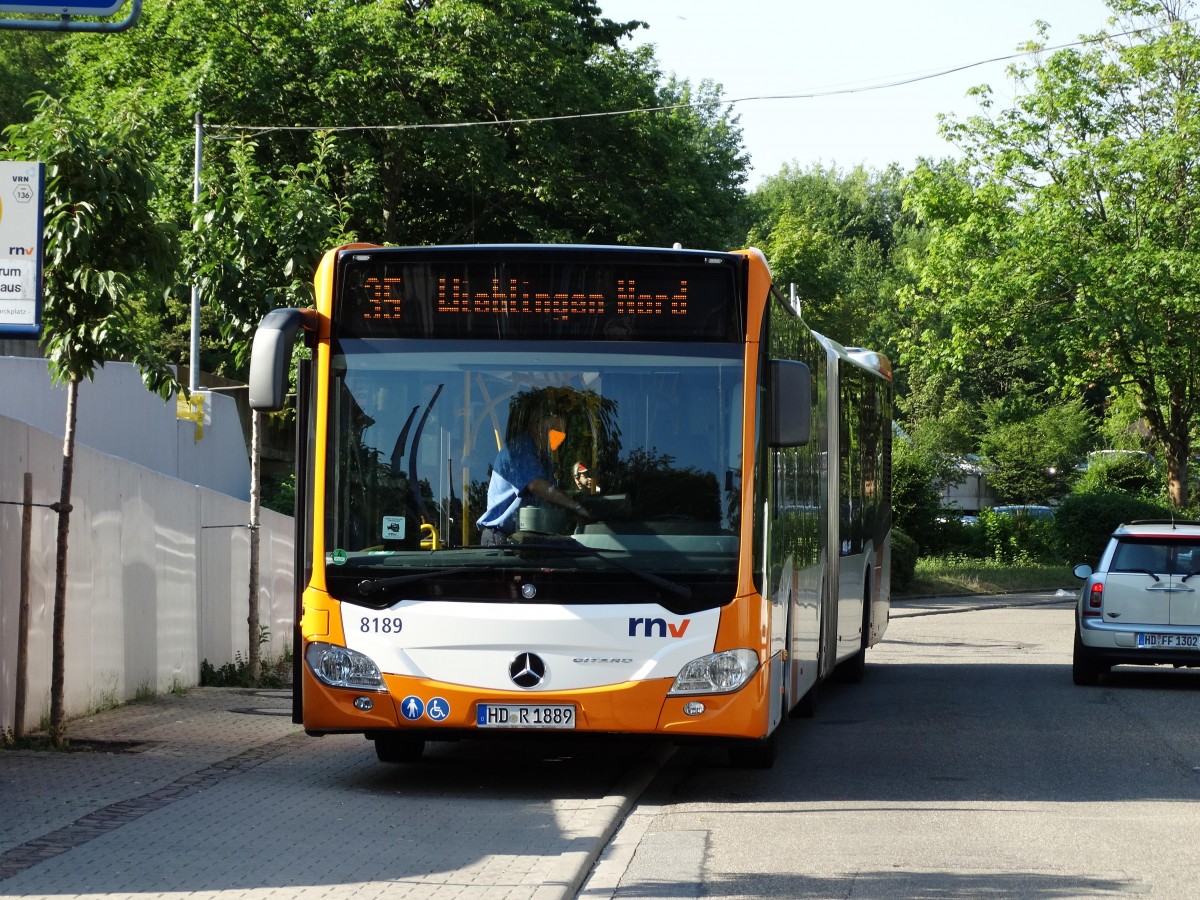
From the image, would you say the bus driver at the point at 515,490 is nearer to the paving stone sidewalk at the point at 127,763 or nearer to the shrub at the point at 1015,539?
the paving stone sidewalk at the point at 127,763

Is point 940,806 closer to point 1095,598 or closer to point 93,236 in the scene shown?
point 93,236

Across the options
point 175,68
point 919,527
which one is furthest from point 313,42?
point 919,527

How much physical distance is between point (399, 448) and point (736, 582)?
1.97m

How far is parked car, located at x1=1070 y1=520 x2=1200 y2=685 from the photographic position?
1719 cm

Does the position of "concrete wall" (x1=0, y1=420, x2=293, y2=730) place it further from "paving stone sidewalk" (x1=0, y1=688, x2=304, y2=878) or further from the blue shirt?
the blue shirt

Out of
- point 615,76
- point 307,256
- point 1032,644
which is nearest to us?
point 307,256

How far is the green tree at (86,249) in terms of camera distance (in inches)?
427

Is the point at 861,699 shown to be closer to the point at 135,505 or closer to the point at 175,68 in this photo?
the point at 135,505

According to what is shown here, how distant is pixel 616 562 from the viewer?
9.53m

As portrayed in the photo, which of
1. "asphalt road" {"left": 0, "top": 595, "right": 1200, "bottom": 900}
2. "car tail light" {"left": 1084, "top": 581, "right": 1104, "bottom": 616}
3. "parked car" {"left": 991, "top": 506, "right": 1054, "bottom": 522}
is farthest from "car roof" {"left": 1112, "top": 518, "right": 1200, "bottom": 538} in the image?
"parked car" {"left": 991, "top": 506, "right": 1054, "bottom": 522}

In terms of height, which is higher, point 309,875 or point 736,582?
point 736,582

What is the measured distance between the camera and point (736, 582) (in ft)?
31.3

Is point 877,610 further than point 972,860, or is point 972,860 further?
point 877,610

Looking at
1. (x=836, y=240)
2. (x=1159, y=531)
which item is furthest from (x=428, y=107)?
(x=836, y=240)
